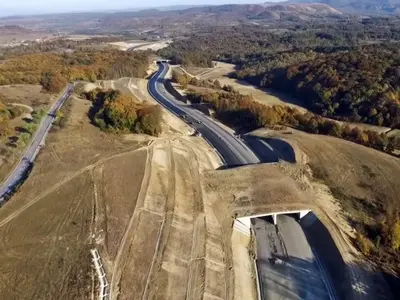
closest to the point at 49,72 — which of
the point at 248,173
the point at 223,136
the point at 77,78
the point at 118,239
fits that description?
the point at 77,78

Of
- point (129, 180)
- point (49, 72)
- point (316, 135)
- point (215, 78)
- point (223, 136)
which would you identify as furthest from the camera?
point (215, 78)

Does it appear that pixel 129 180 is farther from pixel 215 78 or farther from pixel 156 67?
pixel 156 67

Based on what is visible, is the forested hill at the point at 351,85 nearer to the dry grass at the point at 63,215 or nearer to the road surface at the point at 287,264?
the road surface at the point at 287,264

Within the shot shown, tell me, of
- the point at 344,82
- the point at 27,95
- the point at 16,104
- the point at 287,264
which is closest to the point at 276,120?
the point at 344,82

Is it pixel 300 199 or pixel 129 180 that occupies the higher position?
pixel 129 180

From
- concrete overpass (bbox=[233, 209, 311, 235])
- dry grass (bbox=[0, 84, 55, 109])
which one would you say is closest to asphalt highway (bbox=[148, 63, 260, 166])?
concrete overpass (bbox=[233, 209, 311, 235])
